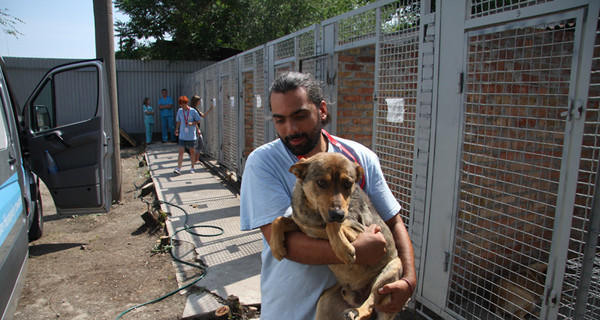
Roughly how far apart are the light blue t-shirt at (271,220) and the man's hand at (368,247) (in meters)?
0.29

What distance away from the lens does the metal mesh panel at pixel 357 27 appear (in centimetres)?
392

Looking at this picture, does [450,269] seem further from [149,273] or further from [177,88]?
[177,88]

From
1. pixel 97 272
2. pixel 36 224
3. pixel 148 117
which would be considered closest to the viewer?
pixel 97 272

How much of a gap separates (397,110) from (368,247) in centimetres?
231

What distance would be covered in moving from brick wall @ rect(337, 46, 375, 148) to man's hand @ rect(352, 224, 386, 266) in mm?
3382

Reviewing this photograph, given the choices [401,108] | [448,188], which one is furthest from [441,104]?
[448,188]

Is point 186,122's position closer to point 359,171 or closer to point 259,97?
point 259,97

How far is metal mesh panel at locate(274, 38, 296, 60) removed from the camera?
5845mm

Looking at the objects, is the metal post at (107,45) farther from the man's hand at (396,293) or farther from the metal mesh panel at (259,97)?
the man's hand at (396,293)

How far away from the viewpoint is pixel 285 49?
6109mm

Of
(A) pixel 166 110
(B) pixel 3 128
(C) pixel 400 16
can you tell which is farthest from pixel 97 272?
(A) pixel 166 110

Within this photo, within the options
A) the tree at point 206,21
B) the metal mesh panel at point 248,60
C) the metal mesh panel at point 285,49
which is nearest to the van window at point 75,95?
the tree at point 206,21

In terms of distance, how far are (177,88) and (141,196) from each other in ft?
37.0

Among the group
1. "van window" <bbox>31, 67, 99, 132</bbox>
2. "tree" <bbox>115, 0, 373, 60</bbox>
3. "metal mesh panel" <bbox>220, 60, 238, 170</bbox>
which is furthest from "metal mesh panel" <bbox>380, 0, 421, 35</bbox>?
"tree" <bbox>115, 0, 373, 60</bbox>
